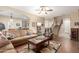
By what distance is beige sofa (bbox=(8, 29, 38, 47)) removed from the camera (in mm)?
2000

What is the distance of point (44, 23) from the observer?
209cm

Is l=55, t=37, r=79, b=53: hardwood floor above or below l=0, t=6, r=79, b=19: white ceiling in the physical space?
below

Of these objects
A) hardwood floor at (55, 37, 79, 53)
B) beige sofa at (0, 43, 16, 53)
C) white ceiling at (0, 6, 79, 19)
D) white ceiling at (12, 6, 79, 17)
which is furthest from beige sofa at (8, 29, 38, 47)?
hardwood floor at (55, 37, 79, 53)

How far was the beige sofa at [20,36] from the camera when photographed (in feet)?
6.56

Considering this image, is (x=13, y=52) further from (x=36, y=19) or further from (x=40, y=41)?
(x=36, y=19)

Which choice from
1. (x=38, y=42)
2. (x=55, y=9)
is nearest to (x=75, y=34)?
(x=55, y=9)

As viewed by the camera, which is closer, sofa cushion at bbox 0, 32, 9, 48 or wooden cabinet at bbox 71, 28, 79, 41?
sofa cushion at bbox 0, 32, 9, 48

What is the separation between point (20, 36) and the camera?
2.04 meters

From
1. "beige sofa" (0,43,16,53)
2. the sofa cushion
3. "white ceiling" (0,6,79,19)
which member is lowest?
"beige sofa" (0,43,16,53)

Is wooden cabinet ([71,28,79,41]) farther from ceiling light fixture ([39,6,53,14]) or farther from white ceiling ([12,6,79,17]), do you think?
ceiling light fixture ([39,6,53,14])

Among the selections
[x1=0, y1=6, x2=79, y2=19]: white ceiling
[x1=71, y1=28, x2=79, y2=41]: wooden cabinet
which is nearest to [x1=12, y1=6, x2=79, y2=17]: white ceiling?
[x1=0, y1=6, x2=79, y2=19]: white ceiling

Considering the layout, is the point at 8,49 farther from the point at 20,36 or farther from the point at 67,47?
the point at 67,47

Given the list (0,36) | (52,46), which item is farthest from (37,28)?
(0,36)

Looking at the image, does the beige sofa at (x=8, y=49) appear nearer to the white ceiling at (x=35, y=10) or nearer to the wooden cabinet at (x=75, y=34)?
the white ceiling at (x=35, y=10)
